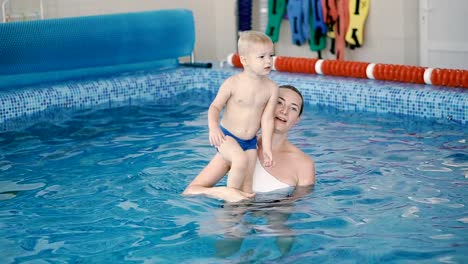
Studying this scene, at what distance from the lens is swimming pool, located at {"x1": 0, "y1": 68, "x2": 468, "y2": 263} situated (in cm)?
411

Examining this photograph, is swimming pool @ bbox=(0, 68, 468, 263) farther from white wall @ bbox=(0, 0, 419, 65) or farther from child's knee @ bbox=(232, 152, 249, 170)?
white wall @ bbox=(0, 0, 419, 65)

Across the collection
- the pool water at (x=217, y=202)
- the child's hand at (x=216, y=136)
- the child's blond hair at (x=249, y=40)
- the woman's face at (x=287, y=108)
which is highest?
the child's blond hair at (x=249, y=40)

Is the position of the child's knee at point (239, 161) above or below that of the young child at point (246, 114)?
below

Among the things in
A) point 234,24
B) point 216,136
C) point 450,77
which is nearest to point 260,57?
point 216,136

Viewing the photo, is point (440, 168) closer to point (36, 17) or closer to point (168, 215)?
point (168, 215)

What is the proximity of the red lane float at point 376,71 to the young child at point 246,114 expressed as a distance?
12.8 feet

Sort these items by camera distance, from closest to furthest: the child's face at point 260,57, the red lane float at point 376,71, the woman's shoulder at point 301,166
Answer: the child's face at point 260,57 < the woman's shoulder at point 301,166 < the red lane float at point 376,71

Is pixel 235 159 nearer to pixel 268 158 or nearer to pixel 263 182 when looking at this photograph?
pixel 268 158

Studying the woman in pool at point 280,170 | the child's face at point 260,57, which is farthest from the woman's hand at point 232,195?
the child's face at point 260,57

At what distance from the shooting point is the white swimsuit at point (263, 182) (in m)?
4.75

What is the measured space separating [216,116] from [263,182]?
Result: 489mm

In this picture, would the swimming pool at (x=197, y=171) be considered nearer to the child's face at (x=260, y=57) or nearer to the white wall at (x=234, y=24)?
the child's face at (x=260, y=57)

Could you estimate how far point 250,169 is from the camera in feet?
15.2

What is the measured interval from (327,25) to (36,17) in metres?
3.71
